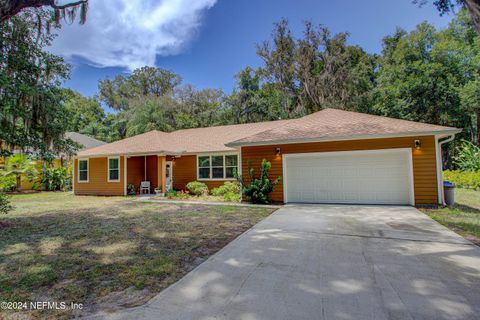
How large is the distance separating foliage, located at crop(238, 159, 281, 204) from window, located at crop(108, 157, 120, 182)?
27.0ft

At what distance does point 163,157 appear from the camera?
1352 cm

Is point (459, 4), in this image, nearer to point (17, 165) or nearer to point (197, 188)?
point (197, 188)

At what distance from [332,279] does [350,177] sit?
22.5 feet

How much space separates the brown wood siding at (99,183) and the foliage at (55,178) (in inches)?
135

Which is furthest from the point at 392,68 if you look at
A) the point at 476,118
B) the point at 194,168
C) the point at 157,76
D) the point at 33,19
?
the point at 157,76

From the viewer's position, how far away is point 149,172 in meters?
15.1

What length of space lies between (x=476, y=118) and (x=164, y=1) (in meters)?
24.6

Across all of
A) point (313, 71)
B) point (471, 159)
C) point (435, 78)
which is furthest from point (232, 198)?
point (435, 78)

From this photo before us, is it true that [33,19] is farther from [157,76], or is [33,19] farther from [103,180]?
[157,76]

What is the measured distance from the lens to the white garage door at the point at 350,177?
8766mm

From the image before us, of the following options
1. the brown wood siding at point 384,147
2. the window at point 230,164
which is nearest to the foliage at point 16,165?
the brown wood siding at point 384,147

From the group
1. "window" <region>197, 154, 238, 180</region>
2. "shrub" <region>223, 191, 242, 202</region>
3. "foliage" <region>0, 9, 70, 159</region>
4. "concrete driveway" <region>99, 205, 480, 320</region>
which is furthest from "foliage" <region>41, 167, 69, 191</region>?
"concrete driveway" <region>99, 205, 480, 320</region>

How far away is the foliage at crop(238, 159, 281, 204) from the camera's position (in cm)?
962

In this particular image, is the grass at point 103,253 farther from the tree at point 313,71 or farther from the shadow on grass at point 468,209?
the tree at point 313,71
